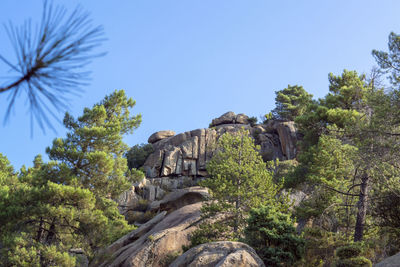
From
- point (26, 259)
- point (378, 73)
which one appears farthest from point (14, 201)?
point (378, 73)

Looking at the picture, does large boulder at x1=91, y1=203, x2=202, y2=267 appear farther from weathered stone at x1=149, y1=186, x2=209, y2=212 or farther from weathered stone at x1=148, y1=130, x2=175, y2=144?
weathered stone at x1=148, y1=130, x2=175, y2=144

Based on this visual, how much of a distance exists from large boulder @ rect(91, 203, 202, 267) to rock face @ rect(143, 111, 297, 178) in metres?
22.6

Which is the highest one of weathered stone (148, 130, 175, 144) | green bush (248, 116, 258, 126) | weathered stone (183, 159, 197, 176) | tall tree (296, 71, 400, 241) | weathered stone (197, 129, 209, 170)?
green bush (248, 116, 258, 126)

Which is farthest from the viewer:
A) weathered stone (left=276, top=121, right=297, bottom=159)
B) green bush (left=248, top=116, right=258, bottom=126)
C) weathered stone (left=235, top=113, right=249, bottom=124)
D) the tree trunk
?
weathered stone (left=235, top=113, right=249, bottom=124)

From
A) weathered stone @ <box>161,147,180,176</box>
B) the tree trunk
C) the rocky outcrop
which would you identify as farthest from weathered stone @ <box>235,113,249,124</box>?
the tree trunk

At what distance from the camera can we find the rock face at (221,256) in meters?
7.80

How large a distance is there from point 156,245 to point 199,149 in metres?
28.7

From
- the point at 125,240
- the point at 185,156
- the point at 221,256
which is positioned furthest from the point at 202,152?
the point at 221,256

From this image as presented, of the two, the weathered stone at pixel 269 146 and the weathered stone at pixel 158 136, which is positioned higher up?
the weathered stone at pixel 158 136

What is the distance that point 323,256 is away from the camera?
37.9ft

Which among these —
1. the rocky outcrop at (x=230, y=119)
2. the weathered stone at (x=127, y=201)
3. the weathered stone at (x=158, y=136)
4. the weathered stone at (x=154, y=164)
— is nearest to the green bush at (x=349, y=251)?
the weathered stone at (x=127, y=201)

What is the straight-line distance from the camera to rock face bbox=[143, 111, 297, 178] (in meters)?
38.7

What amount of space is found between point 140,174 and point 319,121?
38.4 feet

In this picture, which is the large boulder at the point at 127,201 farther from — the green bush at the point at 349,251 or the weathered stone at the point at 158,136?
the green bush at the point at 349,251
